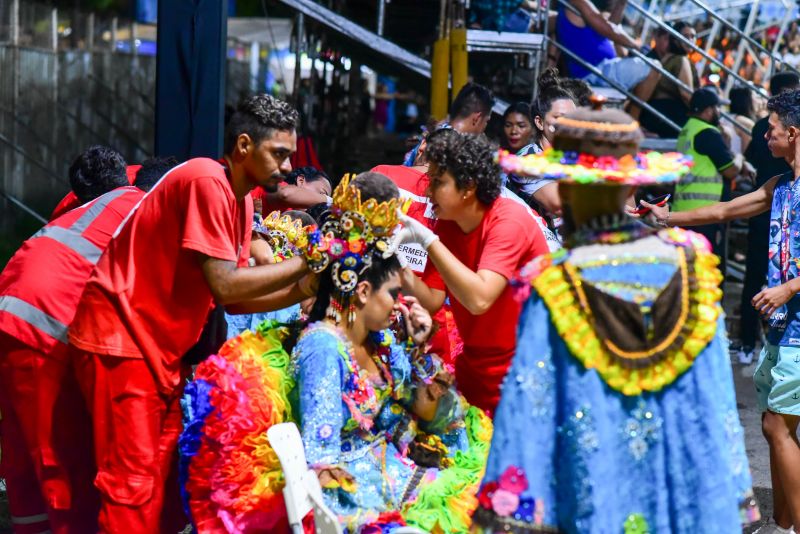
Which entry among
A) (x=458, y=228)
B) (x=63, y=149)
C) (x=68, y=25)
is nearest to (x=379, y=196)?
(x=458, y=228)

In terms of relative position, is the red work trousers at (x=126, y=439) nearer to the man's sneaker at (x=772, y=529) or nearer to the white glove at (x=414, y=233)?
the white glove at (x=414, y=233)

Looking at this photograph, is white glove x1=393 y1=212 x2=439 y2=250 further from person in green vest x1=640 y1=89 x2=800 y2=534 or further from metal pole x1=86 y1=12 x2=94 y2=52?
metal pole x1=86 y1=12 x2=94 y2=52

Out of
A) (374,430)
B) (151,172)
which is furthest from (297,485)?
(151,172)

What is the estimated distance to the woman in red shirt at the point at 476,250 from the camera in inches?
158

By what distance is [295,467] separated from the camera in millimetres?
3650

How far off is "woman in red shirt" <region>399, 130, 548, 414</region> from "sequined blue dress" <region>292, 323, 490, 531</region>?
0.24m

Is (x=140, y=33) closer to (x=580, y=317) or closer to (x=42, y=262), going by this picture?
(x=42, y=262)

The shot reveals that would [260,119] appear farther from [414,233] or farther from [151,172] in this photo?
[151,172]

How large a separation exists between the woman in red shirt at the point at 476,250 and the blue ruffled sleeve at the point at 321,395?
1.54 ft

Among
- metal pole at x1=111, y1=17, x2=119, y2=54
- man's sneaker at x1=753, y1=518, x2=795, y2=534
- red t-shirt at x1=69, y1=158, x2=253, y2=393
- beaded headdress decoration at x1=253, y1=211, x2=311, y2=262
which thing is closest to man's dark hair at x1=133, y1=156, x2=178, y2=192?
beaded headdress decoration at x1=253, y1=211, x2=311, y2=262

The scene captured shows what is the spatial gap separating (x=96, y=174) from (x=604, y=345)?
9.38ft

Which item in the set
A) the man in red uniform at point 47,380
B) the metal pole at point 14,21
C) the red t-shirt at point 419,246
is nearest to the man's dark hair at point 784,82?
the red t-shirt at point 419,246

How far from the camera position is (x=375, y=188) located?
3947mm

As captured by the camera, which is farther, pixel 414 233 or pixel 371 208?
pixel 414 233
